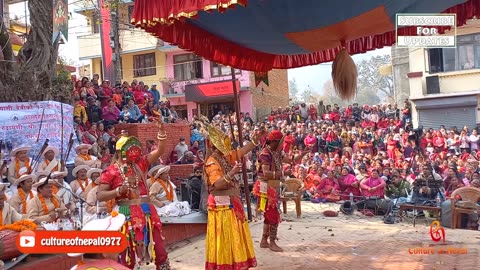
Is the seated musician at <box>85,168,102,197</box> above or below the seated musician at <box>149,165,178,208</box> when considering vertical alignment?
above

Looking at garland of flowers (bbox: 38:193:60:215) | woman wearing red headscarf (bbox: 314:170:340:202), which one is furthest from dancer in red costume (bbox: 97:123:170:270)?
woman wearing red headscarf (bbox: 314:170:340:202)

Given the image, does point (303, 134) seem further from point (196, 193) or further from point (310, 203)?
point (196, 193)

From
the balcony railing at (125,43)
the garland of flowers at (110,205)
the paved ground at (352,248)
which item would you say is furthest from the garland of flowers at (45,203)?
the balcony railing at (125,43)

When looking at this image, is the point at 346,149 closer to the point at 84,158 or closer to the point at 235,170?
the point at 84,158

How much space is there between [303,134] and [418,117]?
242 inches

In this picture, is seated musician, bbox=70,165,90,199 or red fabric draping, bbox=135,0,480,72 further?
seated musician, bbox=70,165,90,199

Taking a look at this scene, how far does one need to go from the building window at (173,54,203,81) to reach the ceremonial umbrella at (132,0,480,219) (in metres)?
23.4

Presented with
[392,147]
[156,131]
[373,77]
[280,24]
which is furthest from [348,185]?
[373,77]

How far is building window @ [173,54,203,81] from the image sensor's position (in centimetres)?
3019

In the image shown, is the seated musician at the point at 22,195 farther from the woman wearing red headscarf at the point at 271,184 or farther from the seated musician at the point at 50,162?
the woman wearing red headscarf at the point at 271,184

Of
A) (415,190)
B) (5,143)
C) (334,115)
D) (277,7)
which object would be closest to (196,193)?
(5,143)

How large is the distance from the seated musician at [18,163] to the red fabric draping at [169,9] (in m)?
4.99

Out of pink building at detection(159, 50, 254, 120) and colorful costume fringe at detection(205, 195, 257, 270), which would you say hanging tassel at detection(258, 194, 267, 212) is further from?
pink building at detection(159, 50, 254, 120)

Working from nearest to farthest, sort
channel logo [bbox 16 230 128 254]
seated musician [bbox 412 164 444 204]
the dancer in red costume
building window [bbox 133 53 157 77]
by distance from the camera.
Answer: channel logo [bbox 16 230 128 254], the dancer in red costume, seated musician [bbox 412 164 444 204], building window [bbox 133 53 157 77]
